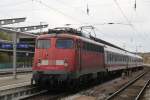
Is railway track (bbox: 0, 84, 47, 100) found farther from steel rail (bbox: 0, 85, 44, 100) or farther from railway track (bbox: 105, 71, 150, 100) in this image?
railway track (bbox: 105, 71, 150, 100)

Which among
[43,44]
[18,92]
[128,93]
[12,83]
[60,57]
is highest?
[43,44]

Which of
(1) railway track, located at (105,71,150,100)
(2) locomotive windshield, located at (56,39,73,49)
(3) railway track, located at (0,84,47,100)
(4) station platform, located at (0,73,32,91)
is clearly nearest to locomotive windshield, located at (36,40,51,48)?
(2) locomotive windshield, located at (56,39,73,49)

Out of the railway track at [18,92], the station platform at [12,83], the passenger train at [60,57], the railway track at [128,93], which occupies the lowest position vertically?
the railway track at [128,93]

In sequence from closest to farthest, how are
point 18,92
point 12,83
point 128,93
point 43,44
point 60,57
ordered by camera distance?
→ point 18,92
point 60,57
point 43,44
point 128,93
point 12,83

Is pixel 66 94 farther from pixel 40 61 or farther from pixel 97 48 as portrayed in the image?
pixel 97 48

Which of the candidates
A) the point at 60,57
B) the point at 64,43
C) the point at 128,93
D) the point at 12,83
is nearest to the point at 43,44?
the point at 64,43

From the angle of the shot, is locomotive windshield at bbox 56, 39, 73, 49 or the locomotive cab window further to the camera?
the locomotive cab window

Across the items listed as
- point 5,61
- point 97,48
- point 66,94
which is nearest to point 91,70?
point 97,48

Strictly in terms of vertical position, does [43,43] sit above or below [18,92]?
above

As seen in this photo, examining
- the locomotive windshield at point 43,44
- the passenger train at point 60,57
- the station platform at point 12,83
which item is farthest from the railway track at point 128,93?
the station platform at point 12,83

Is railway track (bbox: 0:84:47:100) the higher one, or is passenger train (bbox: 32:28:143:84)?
passenger train (bbox: 32:28:143:84)

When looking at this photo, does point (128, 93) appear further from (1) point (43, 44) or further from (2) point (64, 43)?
(1) point (43, 44)

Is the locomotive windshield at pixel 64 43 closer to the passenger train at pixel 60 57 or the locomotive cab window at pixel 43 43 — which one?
the passenger train at pixel 60 57

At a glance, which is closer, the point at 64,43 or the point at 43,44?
the point at 64,43
